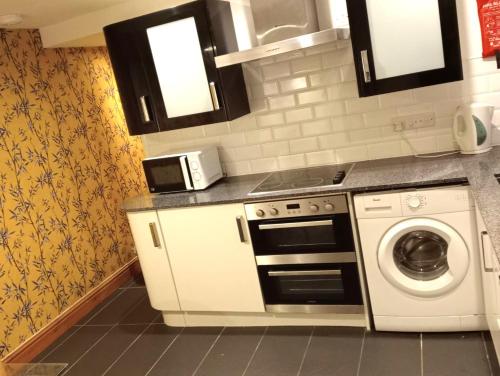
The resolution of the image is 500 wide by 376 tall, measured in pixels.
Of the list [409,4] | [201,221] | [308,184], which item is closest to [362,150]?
[308,184]

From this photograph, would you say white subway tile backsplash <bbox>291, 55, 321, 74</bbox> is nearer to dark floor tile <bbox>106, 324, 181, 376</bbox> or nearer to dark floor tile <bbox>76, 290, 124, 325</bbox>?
dark floor tile <bbox>106, 324, 181, 376</bbox>

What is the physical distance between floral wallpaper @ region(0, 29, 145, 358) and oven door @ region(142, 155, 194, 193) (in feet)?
3.07

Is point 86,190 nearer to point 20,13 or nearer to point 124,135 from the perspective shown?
point 124,135

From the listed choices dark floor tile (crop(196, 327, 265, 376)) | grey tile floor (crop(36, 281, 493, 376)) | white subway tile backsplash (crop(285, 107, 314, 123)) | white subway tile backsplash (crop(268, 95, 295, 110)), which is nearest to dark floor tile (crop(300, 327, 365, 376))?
grey tile floor (crop(36, 281, 493, 376))

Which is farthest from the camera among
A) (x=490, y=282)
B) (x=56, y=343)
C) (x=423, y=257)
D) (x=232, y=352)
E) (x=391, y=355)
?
(x=56, y=343)

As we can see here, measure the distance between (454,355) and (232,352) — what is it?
1257mm

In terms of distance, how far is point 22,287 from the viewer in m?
3.29

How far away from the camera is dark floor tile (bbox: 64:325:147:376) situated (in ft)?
9.78

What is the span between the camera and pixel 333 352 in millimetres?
2646

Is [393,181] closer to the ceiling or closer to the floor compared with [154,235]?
closer to the ceiling

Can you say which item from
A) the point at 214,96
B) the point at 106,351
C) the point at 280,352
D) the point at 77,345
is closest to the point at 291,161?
the point at 214,96

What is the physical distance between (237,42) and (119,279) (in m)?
2.41

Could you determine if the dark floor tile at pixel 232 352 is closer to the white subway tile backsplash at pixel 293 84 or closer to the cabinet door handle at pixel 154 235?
the cabinet door handle at pixel 154 235

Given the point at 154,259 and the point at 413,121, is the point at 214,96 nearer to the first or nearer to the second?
the point at 154,259
